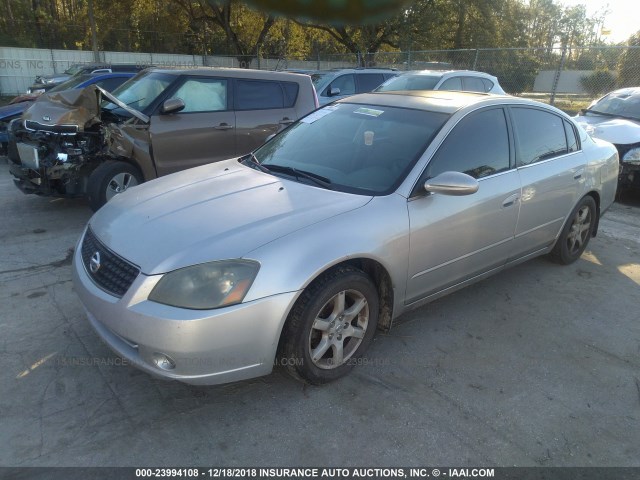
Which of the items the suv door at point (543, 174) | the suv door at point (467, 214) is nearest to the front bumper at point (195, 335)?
the suv door at point (467, 214)

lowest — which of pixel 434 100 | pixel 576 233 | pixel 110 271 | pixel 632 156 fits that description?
pixel 576 233

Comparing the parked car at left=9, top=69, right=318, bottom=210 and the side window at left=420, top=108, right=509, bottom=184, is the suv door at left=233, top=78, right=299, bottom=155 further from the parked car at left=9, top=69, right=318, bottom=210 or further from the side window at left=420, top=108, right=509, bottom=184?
the side window at left=420, top=108, right=509, bottom=184

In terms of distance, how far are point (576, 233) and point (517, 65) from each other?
1488 cm

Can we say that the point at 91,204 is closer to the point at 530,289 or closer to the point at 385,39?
the point at 530,289

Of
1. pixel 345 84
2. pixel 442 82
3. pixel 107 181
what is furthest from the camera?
pixel 345 84

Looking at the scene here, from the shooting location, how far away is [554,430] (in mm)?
2607

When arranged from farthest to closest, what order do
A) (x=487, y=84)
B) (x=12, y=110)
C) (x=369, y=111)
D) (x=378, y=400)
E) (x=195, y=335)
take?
1. (x=487, y=84)
2. (x=12, y=110)
3. (x=369, y=111)
4. (x=378, y=400)
5. (x=195, y=335)

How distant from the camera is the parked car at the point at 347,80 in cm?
1106

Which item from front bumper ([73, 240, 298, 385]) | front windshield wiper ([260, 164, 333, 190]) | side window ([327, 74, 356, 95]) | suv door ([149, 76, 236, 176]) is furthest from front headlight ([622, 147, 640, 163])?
front bumper ([73, 240, 298, 385])

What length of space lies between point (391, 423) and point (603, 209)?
3699 millimetres

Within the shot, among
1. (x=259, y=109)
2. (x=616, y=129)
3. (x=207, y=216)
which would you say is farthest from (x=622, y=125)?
(x=207, y=216)

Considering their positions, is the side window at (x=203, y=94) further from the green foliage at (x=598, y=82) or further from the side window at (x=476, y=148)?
the green foliage at (x=598, y=82)

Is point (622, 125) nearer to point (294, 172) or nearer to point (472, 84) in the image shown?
point (472, 84)

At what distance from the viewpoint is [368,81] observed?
11695 millimetres
